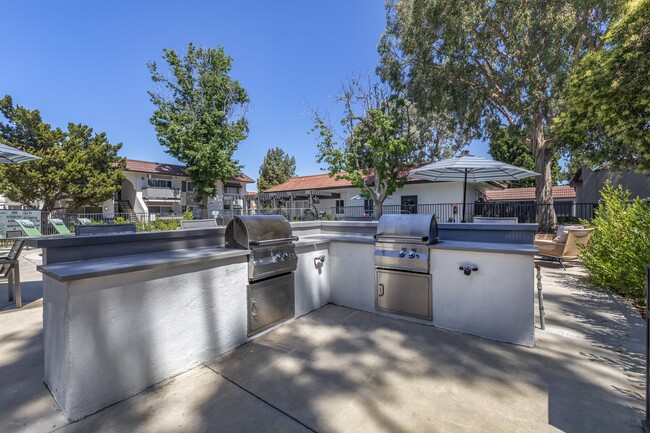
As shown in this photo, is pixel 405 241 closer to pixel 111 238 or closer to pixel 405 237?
pixel 405 237

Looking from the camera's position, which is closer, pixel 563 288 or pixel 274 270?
pixel 274 270

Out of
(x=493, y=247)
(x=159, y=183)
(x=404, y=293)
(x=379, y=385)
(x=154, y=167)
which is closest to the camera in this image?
(x=379, y=385)

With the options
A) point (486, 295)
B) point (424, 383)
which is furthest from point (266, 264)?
point (486, 295)

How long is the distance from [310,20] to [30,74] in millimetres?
10866

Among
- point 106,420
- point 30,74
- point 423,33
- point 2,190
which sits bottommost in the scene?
point 106,420

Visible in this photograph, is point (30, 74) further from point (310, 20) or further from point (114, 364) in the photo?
point (114, 364)

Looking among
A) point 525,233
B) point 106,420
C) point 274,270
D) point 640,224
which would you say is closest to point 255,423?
point 106,420

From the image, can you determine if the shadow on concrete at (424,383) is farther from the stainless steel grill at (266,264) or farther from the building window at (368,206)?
the building window at (368,206)

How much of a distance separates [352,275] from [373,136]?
42.4 ft

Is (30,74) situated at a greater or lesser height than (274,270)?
greater

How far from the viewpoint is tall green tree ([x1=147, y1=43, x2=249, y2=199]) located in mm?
21641

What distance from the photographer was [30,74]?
10.3 m

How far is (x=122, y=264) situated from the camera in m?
2.13

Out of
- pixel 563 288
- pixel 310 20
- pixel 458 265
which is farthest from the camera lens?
pixel 310 20
